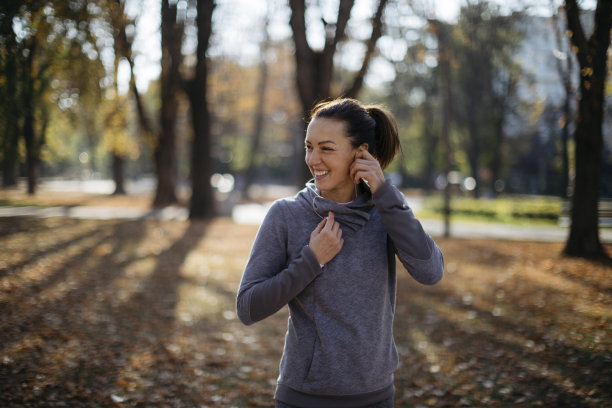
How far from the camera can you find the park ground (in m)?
5.08

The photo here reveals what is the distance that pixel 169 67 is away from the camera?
19016 millimetres

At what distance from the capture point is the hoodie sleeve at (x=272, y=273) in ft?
7.07

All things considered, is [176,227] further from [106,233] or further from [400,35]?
[400,35]

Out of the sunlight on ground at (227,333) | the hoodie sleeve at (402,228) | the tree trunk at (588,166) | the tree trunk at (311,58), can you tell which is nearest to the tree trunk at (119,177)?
the sunlight on ground at (227,333)

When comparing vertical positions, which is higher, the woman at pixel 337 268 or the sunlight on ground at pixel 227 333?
the woman at pixel 337 268

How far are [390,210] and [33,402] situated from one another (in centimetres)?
397

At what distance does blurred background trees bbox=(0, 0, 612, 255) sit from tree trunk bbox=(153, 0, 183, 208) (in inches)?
2.5

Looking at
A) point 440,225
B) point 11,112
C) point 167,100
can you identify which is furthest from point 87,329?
point 167,100

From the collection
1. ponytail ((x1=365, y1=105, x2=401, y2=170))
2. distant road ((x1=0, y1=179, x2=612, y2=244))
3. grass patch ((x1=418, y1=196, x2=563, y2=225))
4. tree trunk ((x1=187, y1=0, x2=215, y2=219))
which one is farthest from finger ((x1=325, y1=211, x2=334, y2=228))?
grass patch ((x1=418, y1=196, x2=563, y2=225))

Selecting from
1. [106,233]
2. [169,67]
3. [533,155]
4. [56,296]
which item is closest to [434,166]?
[533,155]

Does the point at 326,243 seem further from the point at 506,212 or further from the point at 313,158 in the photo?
the point at 506,212

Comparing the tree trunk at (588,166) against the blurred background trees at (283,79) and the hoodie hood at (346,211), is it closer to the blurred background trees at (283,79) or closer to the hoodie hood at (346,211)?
the blurred background trees at (283,79)

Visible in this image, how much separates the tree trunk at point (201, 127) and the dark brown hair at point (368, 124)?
600 inches

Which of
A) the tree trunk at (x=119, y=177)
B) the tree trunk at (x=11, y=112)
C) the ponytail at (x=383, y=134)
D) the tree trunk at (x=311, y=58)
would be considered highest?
the tree trunk at (x=311, y=58)
